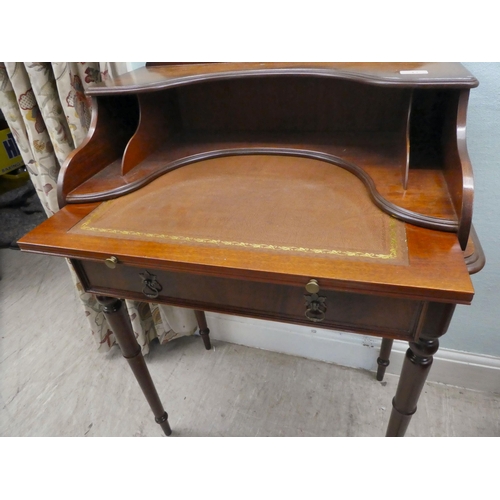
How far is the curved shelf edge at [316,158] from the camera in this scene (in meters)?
0.55

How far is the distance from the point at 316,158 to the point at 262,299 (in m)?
0.35

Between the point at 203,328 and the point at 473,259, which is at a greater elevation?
the point at 473,259

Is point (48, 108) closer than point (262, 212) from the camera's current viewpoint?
No

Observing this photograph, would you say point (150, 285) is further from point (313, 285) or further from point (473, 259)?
point (473, 259)

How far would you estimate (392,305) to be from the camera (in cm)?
56

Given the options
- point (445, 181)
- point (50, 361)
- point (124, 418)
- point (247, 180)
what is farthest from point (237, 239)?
point (50, 361)

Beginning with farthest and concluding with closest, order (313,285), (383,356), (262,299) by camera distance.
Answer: (383,356) → (262,299) → (313,285)

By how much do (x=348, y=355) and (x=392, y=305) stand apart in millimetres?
812

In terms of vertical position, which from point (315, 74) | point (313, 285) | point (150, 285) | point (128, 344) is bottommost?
point (128, 344)

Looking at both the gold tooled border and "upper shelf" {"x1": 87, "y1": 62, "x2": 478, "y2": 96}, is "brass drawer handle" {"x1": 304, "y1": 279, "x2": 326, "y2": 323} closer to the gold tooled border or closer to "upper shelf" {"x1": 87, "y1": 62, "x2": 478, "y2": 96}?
the gold tooled border

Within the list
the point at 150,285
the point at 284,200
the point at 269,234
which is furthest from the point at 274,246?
the point at 150,285

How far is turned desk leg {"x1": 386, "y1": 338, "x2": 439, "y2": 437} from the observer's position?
0.59 m

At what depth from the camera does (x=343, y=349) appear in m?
1.30
